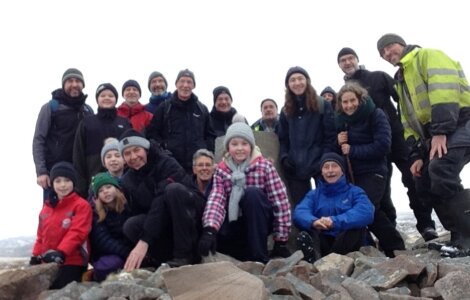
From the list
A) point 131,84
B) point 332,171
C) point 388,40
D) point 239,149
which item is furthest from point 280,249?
point 131,84

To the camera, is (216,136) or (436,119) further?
(216,136)

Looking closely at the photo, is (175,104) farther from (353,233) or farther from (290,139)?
(353,233)

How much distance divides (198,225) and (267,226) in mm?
812

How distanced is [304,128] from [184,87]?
1.90m

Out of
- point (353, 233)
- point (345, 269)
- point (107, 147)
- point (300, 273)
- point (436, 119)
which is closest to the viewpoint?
point (300, 273)

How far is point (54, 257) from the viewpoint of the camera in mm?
6000

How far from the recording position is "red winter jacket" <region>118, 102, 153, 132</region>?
8406 mm

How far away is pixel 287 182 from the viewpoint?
8.12 m

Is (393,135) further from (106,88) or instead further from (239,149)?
(106,88)

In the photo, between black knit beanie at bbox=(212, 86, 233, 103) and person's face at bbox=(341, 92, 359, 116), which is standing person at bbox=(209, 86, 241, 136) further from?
person's face at bbox=(341, 92, 359, 116)

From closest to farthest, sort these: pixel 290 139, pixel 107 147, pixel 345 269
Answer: pixel 345 269
pixel 107 147
pixel 290 139

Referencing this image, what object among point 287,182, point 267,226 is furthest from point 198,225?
point 287,182

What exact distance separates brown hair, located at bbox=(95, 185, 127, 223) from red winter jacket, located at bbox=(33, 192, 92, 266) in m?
0.11

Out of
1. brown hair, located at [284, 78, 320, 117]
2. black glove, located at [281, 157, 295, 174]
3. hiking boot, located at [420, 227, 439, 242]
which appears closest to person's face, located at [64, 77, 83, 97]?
brown hair, located at [284, 78, 320, 117]
